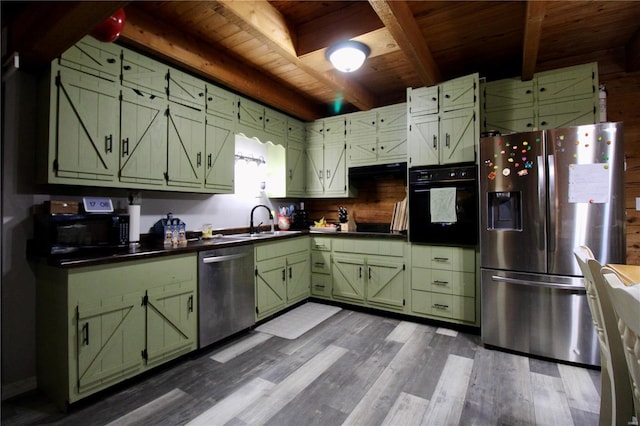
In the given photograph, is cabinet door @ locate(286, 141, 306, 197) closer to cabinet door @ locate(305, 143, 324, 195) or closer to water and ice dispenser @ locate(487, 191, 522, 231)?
cabinet door @ locate(305, 143, 324, 195)

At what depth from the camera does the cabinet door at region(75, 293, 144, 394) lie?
176cm

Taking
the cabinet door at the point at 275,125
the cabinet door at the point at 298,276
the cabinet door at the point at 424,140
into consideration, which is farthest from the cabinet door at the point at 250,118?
the cabinet door at the point at 424,140

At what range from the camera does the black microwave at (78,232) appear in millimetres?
1897

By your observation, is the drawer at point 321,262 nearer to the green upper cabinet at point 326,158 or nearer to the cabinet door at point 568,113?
the green upper cabinet at point 326,158

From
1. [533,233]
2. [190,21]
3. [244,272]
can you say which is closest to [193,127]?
[190,21]

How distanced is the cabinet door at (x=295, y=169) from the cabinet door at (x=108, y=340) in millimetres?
2333

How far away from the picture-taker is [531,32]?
2.12 m

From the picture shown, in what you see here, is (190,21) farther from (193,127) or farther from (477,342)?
(477,342)

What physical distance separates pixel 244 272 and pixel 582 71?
3.67 meters

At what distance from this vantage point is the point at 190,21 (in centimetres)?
235

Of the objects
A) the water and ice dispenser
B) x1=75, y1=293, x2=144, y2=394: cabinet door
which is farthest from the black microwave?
the water and ice dispenser

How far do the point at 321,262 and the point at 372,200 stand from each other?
1.15 m

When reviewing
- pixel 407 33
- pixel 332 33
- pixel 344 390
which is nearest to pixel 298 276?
pixel 344 390

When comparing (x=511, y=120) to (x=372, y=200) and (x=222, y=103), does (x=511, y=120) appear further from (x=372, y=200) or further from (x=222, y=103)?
(x=222, y=103)
